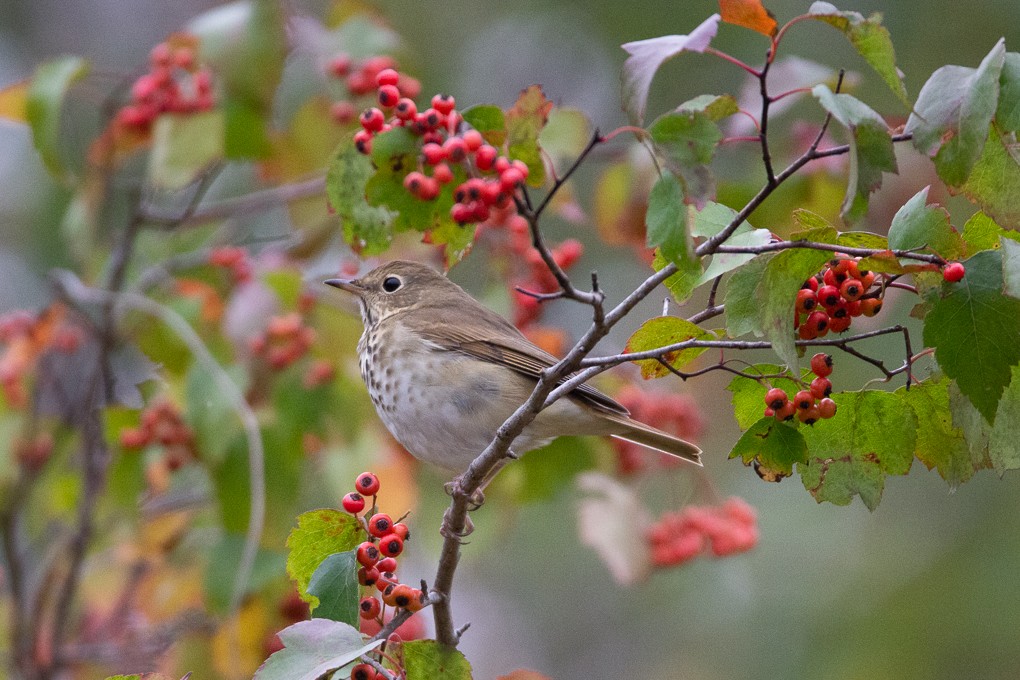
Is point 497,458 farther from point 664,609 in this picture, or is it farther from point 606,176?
point 664,609

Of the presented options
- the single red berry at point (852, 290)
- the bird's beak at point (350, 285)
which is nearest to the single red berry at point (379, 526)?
the single red berry at point (852, 290)

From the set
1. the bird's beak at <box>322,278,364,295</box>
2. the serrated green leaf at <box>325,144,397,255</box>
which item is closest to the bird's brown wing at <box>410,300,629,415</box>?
the bird's beak at <box>322,278,364,295</box>

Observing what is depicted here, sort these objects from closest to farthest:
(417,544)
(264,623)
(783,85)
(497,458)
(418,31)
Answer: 1. (497,458)
2. (783,85)
3. (264,623)
4. (417,544)
5. (418,31)

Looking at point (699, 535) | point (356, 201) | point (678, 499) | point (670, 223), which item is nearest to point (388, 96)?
point (356, 201)

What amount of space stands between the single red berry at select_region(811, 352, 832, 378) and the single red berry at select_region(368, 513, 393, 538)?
30.8 inches

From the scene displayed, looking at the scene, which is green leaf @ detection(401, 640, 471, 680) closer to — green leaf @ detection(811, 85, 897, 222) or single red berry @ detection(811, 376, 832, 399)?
single red berry @ detection(811, 376, 832, 399)

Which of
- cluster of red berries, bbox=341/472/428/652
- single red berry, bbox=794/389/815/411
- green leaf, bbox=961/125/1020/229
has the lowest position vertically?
cluster of red berries, bbox=341/472/428/652

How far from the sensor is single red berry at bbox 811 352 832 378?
1887 millimetres

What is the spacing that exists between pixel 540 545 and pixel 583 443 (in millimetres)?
4263

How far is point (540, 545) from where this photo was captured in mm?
7852

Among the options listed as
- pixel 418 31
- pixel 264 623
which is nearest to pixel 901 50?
pixel 418 31

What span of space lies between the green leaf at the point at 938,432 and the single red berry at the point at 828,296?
23cm

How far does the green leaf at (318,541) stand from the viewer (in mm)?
1991

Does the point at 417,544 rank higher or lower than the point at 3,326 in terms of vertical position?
lower
